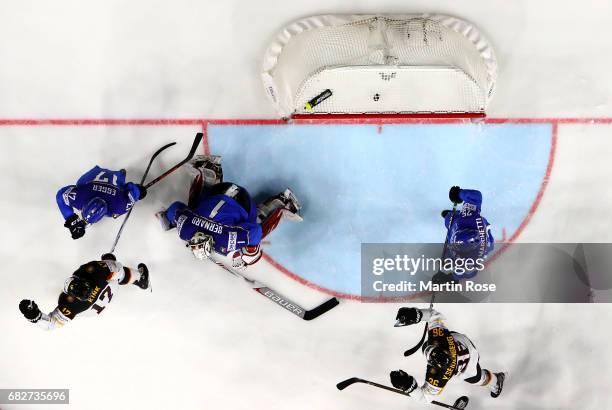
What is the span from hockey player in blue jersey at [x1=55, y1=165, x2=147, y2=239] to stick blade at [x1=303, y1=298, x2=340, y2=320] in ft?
6.51

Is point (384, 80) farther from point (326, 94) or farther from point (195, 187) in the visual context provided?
point (195, 187)

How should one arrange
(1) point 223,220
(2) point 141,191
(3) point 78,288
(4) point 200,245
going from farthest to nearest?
(2) point 141,191 < (1) point 223,220 < (3) point 78,288 < (4) point 200,245

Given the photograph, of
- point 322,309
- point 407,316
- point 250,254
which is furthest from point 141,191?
point 407,316

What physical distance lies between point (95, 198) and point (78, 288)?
70 cm

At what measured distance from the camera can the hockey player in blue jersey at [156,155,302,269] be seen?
387 cm

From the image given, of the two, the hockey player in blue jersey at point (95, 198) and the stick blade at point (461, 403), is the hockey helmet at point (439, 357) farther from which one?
the hockey player in blue jersey at point (95, 198)

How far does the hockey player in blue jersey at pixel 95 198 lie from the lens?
3914 millimetres

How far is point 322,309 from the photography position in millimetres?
4965

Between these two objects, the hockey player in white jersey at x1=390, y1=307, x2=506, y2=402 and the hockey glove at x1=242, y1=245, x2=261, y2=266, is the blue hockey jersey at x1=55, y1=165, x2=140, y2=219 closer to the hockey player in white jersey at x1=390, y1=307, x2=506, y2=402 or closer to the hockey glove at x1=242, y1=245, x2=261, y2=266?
the hockey glove at x1=242, y1=245, x2=261, y2=266

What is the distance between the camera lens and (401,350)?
498cm

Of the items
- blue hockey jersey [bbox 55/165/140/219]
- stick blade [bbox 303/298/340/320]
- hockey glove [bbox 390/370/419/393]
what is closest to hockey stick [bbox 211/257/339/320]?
stick blade [bbox 303/298/340/320]

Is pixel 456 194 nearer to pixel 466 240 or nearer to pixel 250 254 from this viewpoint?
pixel 466 240

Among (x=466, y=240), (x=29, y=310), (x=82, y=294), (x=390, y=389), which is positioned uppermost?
(x=466, y=240)

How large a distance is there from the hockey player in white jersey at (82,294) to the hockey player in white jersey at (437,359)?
2414 millimetres
